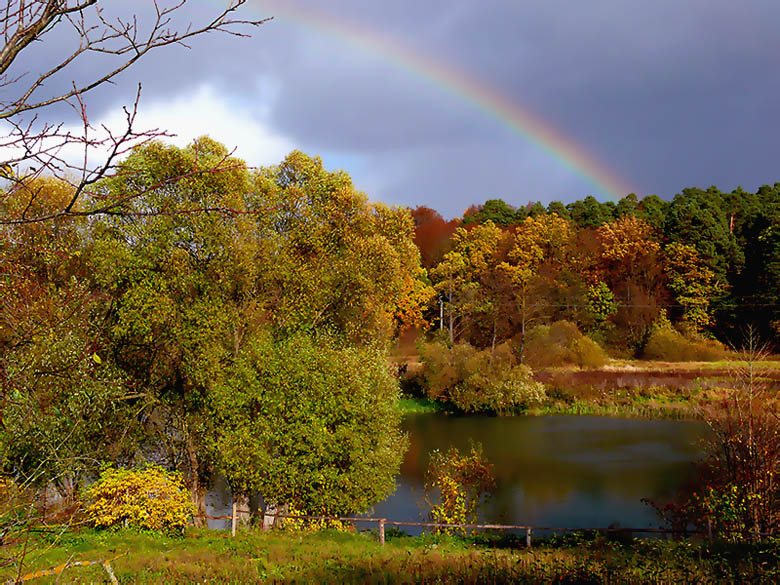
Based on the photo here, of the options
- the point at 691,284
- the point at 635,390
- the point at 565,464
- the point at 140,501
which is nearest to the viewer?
the point at 140,501

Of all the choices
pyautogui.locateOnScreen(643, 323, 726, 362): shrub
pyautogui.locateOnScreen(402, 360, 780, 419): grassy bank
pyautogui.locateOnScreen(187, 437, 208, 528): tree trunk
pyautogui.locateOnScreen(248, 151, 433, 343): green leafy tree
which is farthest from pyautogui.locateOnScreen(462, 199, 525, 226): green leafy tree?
pyautogui.locateOnScreen(187, 437, 208, 528): tree trunk

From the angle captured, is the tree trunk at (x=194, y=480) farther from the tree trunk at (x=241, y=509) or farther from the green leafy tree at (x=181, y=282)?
the tree trunk at (x=241, y=509)

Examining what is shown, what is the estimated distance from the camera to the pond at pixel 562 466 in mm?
21062

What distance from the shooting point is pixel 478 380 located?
3884cm

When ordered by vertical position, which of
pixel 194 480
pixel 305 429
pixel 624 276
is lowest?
pixel 194 480

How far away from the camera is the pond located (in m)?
21.1

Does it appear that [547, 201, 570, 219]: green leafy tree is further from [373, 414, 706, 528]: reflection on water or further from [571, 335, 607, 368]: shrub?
[373, 414, 706, 528]: reflection on water

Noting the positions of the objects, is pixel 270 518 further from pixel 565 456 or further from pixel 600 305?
pixel 600 305

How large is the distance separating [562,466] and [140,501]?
17643 mm

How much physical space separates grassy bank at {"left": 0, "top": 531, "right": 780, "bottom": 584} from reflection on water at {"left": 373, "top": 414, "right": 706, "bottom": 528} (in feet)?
19.3

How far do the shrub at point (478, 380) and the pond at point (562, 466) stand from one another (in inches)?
55.1

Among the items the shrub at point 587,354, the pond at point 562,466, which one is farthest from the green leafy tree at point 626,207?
the pond at point 562,466

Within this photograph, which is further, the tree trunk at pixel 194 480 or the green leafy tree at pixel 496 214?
the green leafy tree at pixel 496 214

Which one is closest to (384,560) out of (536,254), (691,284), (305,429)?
(305,429)
